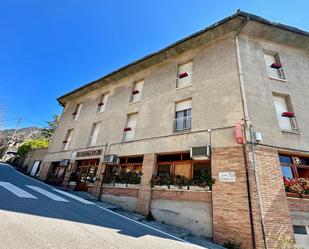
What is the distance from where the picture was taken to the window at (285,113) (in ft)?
27.5

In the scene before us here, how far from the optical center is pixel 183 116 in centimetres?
998

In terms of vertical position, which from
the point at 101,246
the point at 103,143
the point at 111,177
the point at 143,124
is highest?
the point at 143,124

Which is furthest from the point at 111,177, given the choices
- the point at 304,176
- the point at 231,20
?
the point at 231,20

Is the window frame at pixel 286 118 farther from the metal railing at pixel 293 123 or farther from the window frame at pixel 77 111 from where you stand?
the window frame at pixel 77 111

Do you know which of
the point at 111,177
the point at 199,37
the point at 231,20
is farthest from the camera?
the point at 111,177

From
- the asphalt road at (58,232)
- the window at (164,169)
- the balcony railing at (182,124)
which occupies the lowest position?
the asphalt road at (58,232)

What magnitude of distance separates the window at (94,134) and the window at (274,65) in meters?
11.6

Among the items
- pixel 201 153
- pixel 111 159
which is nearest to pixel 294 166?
pixel 201 153

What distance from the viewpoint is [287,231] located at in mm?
6223

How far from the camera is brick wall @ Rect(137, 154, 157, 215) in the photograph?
8788 mm

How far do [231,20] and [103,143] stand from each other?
33.9 feet

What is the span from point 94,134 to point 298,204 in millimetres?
12455

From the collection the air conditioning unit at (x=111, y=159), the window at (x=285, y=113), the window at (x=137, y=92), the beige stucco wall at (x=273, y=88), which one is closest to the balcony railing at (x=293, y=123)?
the window at (x=285, y=113)

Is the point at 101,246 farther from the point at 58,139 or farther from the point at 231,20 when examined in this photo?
the point at 58,139
